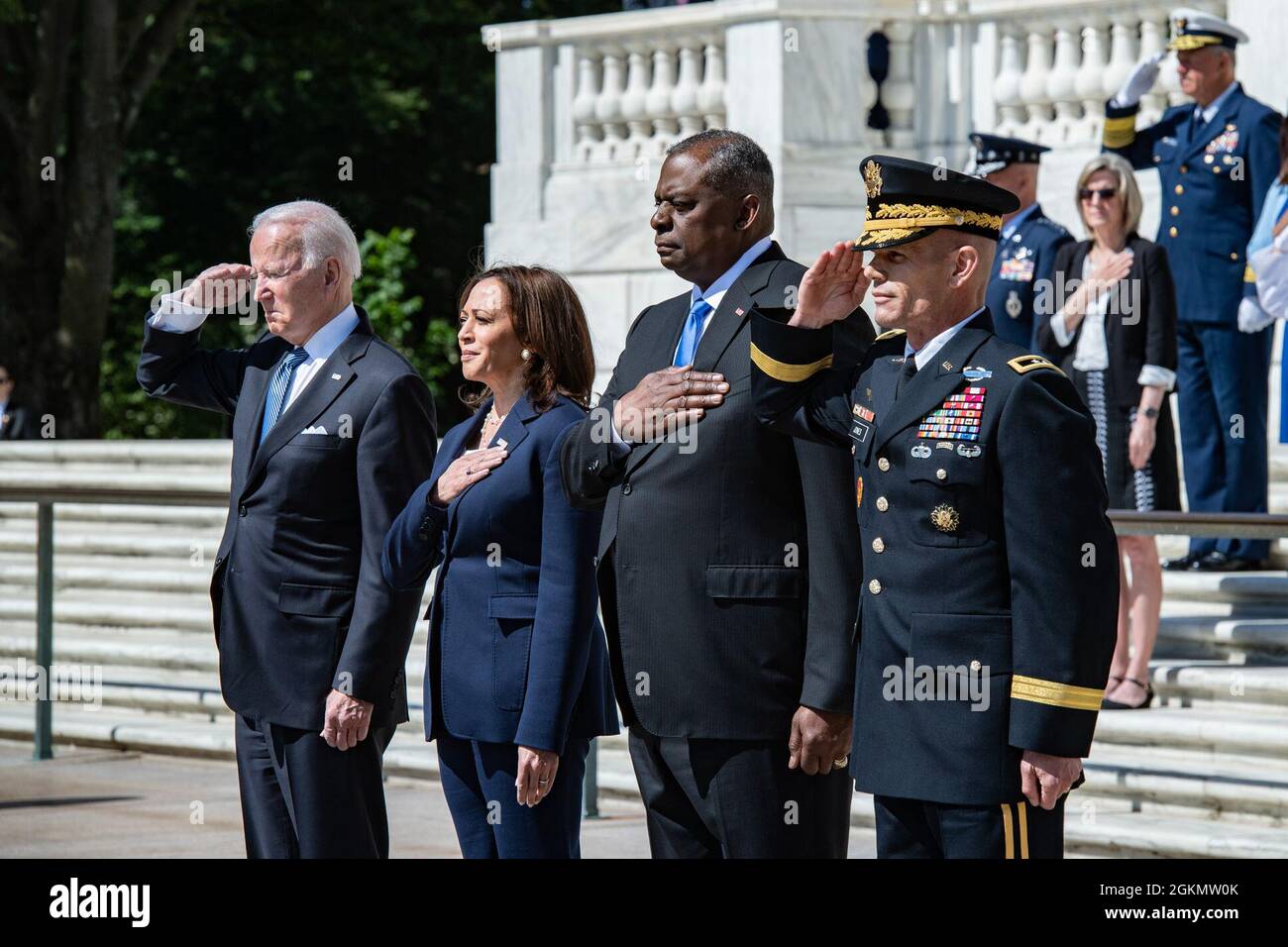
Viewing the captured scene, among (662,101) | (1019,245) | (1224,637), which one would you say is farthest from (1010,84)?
(1224,637)

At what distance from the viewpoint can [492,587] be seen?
493 cm

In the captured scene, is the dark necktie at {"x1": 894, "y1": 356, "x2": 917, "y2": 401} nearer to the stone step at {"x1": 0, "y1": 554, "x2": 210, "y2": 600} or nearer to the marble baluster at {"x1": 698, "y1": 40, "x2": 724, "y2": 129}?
the stone step at {"x1": 0, "y1": 554, "x2": 210, "y2": 600}

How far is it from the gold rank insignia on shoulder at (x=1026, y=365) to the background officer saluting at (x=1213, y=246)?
5526mm

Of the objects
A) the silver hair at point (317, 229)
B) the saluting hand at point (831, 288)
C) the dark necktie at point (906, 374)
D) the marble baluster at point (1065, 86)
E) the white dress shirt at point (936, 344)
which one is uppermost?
the marble baluster at point (1065, 86)

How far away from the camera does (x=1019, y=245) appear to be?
354 inches

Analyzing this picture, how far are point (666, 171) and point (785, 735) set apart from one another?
1193 millimetres

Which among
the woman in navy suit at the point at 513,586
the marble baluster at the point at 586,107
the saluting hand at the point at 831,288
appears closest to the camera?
the saluting hand at the point at 831,288

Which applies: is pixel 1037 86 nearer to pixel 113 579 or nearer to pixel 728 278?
pixel 113 579

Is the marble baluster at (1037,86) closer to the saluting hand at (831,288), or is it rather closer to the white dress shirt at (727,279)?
the white dress shirt at (727,279)

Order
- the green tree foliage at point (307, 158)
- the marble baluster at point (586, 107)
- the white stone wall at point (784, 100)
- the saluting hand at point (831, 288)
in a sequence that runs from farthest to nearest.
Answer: the green tree foliage at point (307, 158)
the marble baluster at point (586, 107)
the white stone wall at point (784, 100)
the saluting hand at point (831, 288)

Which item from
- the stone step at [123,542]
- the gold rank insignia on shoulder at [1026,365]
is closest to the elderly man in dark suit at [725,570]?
the gold rank insignia on shoulder at [1026,365]

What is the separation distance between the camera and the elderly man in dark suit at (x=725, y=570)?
4410 mm
